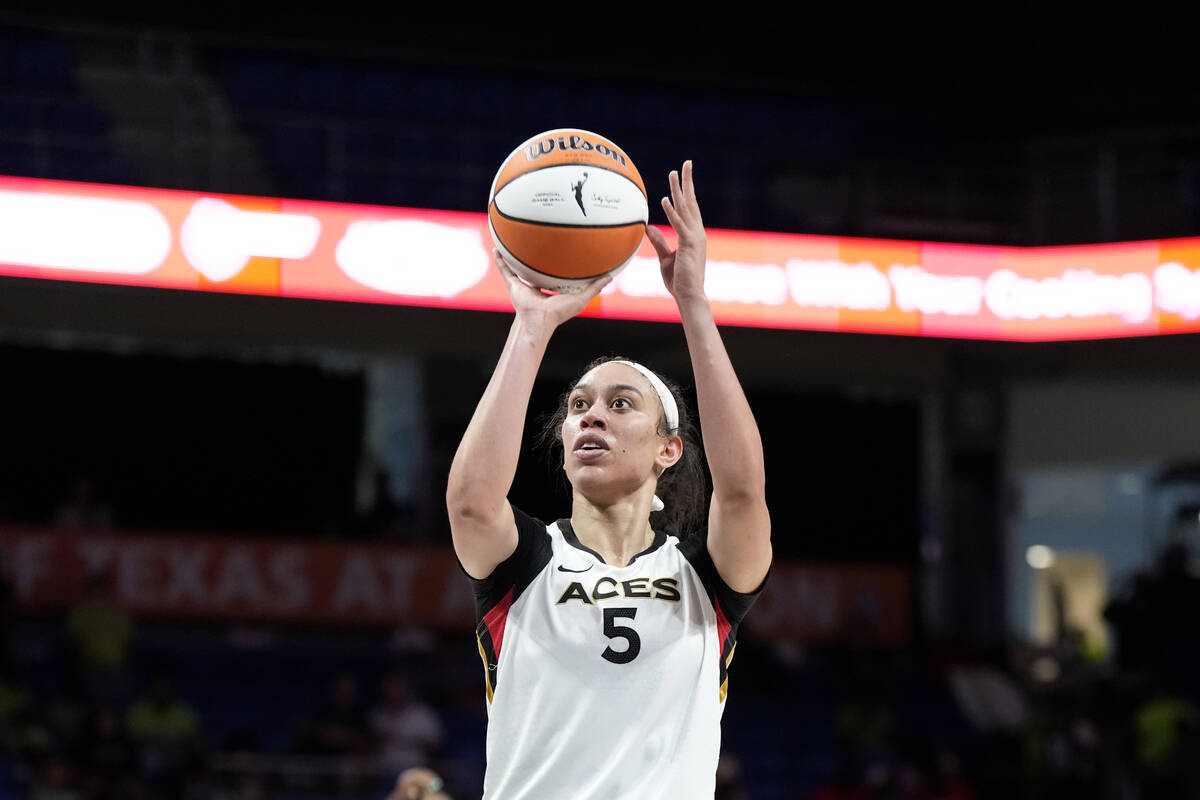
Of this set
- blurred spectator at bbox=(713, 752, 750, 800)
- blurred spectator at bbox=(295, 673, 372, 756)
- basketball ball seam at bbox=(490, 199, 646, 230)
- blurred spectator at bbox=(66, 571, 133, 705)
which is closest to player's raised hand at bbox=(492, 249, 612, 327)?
basketball ball seam at bbox=(490, 199, 646, 230)

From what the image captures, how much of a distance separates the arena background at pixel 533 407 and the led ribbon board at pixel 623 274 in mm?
186

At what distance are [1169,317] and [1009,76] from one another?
4.94 meters

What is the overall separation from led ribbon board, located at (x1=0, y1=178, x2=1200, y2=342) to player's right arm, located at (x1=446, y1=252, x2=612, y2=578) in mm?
7184

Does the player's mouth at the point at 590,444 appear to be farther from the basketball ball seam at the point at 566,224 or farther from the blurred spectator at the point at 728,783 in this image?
the blurred spectator at the point at 728,783

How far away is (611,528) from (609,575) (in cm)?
12

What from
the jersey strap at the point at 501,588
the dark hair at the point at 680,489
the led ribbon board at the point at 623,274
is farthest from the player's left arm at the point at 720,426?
the led ribbon board at the point at 623,274

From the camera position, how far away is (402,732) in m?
11.3

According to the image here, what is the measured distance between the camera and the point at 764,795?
12.3m

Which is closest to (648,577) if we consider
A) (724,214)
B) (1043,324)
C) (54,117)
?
(1043,324)

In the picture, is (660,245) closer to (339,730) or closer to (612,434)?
(612,434)

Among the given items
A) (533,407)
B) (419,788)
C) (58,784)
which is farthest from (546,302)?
(533,407)

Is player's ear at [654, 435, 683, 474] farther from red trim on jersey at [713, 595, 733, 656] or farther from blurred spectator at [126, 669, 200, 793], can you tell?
blurred spectator at [126, 669, 200, 793]

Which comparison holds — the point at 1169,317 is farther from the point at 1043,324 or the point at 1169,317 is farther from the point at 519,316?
the point at 519,316

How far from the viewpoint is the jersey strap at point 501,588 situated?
3096 mm
